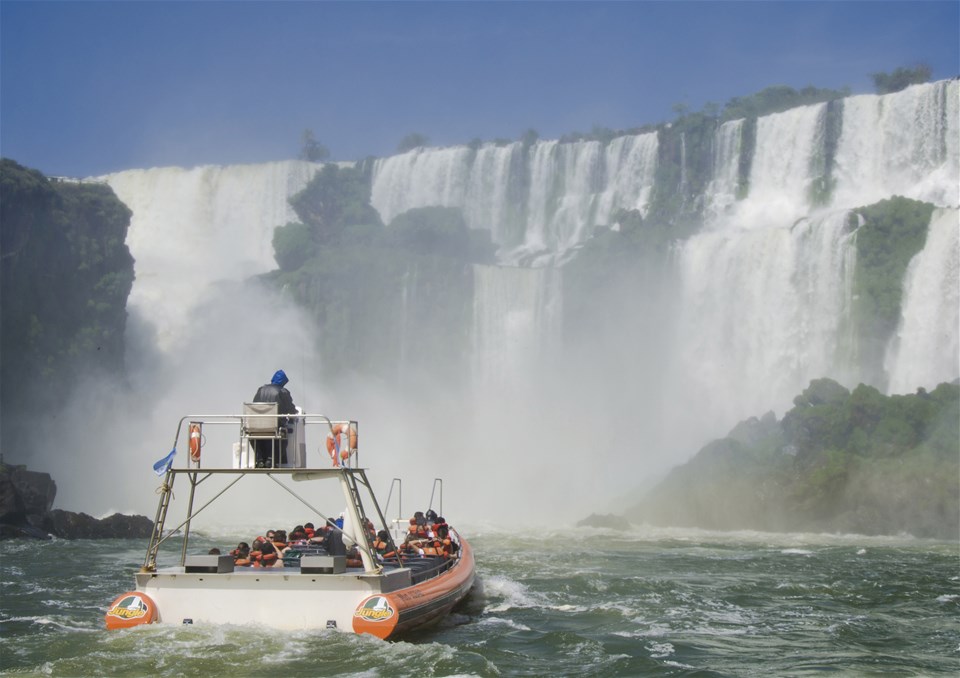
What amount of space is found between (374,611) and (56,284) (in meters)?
30.5

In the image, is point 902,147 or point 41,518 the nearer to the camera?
point 41,518

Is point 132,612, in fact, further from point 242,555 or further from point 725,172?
point 725,172

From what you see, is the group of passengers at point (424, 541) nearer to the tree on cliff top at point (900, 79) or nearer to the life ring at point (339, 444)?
the life ring at point (339, 444)

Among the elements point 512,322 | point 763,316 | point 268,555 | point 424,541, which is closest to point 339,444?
point 268,555

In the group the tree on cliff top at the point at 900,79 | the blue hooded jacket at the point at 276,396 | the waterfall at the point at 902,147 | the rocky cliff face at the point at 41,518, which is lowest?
the rocky cliff face at the point at 41,518

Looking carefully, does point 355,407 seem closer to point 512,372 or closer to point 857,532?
point 512,372

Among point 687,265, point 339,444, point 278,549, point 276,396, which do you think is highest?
point 687,265

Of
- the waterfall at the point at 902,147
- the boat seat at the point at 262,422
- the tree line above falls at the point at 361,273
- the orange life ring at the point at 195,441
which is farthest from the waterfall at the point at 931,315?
the orange life ring at the point at 195,441

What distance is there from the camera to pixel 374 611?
40.3 feet

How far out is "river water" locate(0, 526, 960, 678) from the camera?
12039 millimetres

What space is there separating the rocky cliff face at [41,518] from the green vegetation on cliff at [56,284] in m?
8.18

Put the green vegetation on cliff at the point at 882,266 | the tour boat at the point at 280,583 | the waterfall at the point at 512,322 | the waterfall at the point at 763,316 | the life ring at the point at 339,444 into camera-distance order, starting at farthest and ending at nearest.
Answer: the waterfall at the point at 512,322 < the waterfall at the point at 763,316 < the green vegetation on cliff at the point at 882,266 < the life ring at the point at 339,444 < the tour boat at the point at 280,583

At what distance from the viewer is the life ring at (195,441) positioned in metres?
12.9

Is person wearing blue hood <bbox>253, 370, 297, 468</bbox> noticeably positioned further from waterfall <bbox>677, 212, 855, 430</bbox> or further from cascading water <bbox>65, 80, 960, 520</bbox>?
waterfall <bbox>677, 212, 855, 430</bbox>
